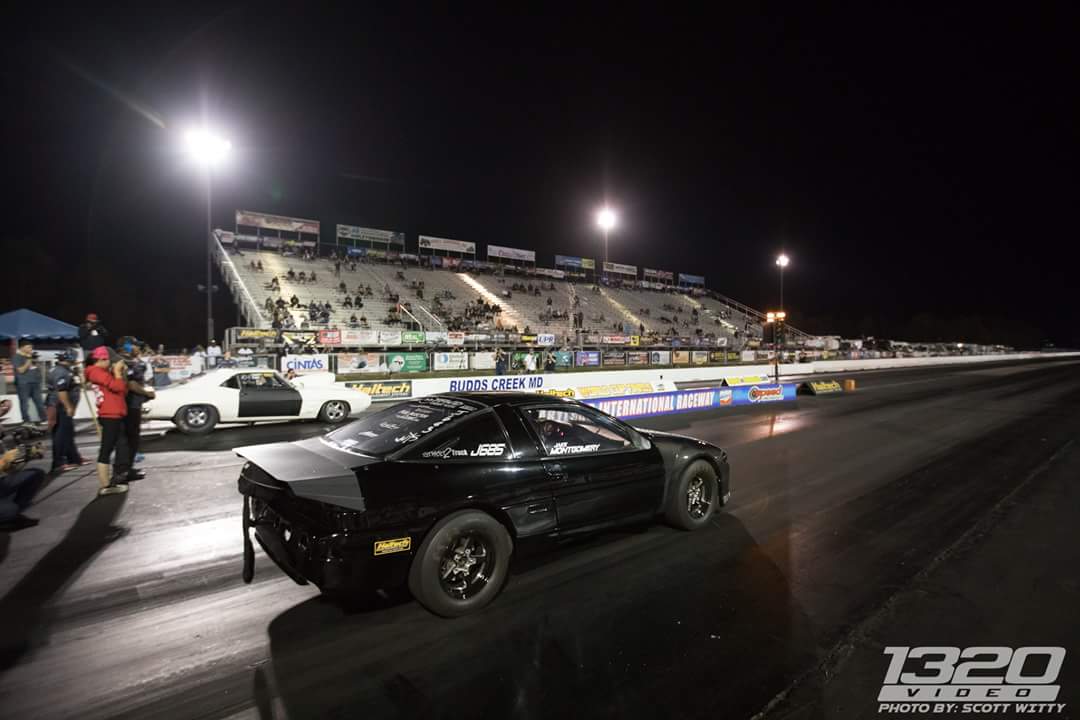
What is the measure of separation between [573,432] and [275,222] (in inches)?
1600

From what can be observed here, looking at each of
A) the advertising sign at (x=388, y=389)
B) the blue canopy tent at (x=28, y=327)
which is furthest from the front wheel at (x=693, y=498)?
the blue canopy tent at (x=28, y=327)

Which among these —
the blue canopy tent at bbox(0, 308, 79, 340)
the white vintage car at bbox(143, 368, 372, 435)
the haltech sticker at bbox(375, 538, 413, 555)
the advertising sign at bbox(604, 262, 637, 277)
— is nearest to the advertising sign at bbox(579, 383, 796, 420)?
Answer: the white vintage car at bbox(143, 368, 372, 435)

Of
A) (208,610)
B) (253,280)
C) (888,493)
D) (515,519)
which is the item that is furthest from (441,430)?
(253,280)

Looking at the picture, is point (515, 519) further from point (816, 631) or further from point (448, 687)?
point (816, 631)

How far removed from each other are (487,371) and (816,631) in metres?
24.9

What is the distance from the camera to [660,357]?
3612 centimetres

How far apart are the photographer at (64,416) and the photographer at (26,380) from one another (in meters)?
4.26

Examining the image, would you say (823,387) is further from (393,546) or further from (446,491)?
(393,546)

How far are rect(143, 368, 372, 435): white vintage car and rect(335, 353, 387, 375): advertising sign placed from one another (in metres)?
12.0

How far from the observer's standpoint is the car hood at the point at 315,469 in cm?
295

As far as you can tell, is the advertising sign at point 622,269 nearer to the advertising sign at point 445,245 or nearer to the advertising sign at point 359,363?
the advertising sign at point 445,245

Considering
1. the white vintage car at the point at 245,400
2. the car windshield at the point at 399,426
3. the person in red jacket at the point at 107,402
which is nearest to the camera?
the car windshield at the point at 399,426

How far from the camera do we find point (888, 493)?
6172 millimetres

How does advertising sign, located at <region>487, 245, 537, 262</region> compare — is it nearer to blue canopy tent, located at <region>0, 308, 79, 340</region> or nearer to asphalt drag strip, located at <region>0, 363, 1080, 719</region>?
blue canopy tent, located at <region>0, 308, 79, 340</region>
